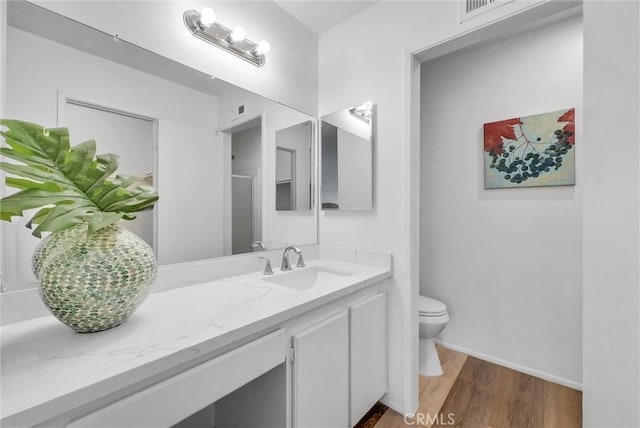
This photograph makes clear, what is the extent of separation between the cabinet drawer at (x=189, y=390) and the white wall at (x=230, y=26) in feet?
4.18

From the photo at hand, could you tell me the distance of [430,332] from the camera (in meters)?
1.94

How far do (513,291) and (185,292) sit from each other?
2.18m

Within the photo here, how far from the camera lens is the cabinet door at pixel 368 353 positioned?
4.38 feet

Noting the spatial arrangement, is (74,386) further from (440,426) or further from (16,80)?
(440,426)

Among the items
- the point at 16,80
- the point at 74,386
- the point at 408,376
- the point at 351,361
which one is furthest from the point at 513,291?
the point at 16,80

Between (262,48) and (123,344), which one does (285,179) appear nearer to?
(262,48)

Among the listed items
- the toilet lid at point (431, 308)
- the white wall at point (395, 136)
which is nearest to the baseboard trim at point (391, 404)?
the white wall at point (395, 136)

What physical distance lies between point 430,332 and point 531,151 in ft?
4.76

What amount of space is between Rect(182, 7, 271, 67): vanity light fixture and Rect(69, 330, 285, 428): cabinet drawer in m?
1.40

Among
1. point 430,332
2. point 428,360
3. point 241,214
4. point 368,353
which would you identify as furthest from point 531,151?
point 241,214

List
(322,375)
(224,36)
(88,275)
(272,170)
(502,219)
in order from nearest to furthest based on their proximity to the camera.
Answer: (88,275) → (322,375) → (224,36) → (272,170) → (502,219)

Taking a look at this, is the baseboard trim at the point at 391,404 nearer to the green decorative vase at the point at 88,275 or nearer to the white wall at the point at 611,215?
the white wall at the point at 611,215

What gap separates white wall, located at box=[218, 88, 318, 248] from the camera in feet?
5.12

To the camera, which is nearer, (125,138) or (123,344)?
(123,344)
